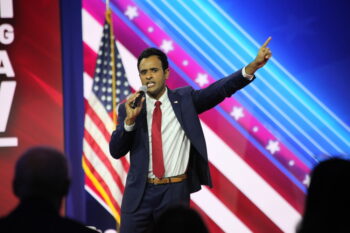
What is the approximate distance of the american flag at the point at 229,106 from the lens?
5000 mm

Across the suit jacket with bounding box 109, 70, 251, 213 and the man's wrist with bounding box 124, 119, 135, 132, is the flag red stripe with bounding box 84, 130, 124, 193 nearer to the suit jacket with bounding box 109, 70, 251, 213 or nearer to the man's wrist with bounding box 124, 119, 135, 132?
the suit jacket with bounding box 109, 70, 251, 213

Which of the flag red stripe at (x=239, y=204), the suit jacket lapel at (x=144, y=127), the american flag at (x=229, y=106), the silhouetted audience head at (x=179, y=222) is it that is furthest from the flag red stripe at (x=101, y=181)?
the silhouetted audience head at (x=179, y=222)

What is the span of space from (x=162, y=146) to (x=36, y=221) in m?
1.69

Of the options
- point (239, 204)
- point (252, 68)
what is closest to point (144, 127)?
point (252, 68)

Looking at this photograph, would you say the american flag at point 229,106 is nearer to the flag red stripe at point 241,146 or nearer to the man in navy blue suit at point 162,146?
the flag red stripe at point 241,146

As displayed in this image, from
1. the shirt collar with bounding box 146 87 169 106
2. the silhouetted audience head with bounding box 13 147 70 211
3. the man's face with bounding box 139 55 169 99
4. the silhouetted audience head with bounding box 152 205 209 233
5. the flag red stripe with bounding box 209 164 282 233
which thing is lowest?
the flag red stripe with bounding box 209 164 282 233

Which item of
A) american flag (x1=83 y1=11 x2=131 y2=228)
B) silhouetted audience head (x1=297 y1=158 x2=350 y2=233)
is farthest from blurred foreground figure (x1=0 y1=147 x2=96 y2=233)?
american flag (x1=83 y1=11 x2=131 y2=228)

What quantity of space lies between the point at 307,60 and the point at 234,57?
622mm

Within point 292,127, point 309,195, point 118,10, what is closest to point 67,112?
point 118,10

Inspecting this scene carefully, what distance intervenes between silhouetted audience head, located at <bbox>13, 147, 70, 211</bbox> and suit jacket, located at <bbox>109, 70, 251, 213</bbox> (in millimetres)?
1508

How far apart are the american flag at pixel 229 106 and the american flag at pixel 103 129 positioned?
0.14m

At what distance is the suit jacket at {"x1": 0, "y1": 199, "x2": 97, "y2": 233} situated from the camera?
1.88 metres

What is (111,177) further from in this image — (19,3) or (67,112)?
(19,3)

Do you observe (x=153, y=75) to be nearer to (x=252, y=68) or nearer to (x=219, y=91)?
(x=219, y=91)
